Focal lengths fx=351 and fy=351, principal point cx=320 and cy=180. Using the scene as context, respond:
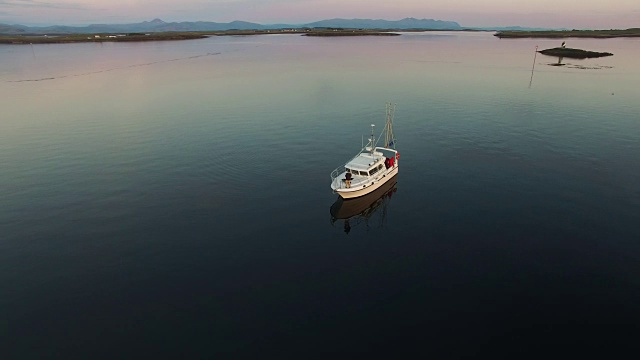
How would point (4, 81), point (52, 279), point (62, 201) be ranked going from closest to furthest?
point (52, 279) → point (62, 201) → point (4, 81)

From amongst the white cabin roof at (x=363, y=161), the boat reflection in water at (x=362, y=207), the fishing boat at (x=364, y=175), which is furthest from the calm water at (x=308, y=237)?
the white cabin roof at (x=363, y=161)

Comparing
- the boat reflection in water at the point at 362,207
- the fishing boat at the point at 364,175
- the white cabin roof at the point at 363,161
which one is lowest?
the boat reflection in water at the point at 362,207

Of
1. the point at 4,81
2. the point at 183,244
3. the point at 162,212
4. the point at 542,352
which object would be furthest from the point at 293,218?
the point at 4,81

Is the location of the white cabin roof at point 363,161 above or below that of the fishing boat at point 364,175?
above

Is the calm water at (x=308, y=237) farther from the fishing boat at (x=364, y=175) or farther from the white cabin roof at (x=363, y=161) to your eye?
the white cabin roof at (x=363, y=161)

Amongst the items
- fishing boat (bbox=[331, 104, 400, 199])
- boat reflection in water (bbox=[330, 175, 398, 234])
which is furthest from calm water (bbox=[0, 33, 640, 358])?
fishing boat (bbox=[331, 104, 400, 199])

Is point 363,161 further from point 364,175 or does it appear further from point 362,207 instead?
point 362,207

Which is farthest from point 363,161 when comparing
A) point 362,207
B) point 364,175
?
point 362,207

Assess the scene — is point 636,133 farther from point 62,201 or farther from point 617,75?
point 62,201
